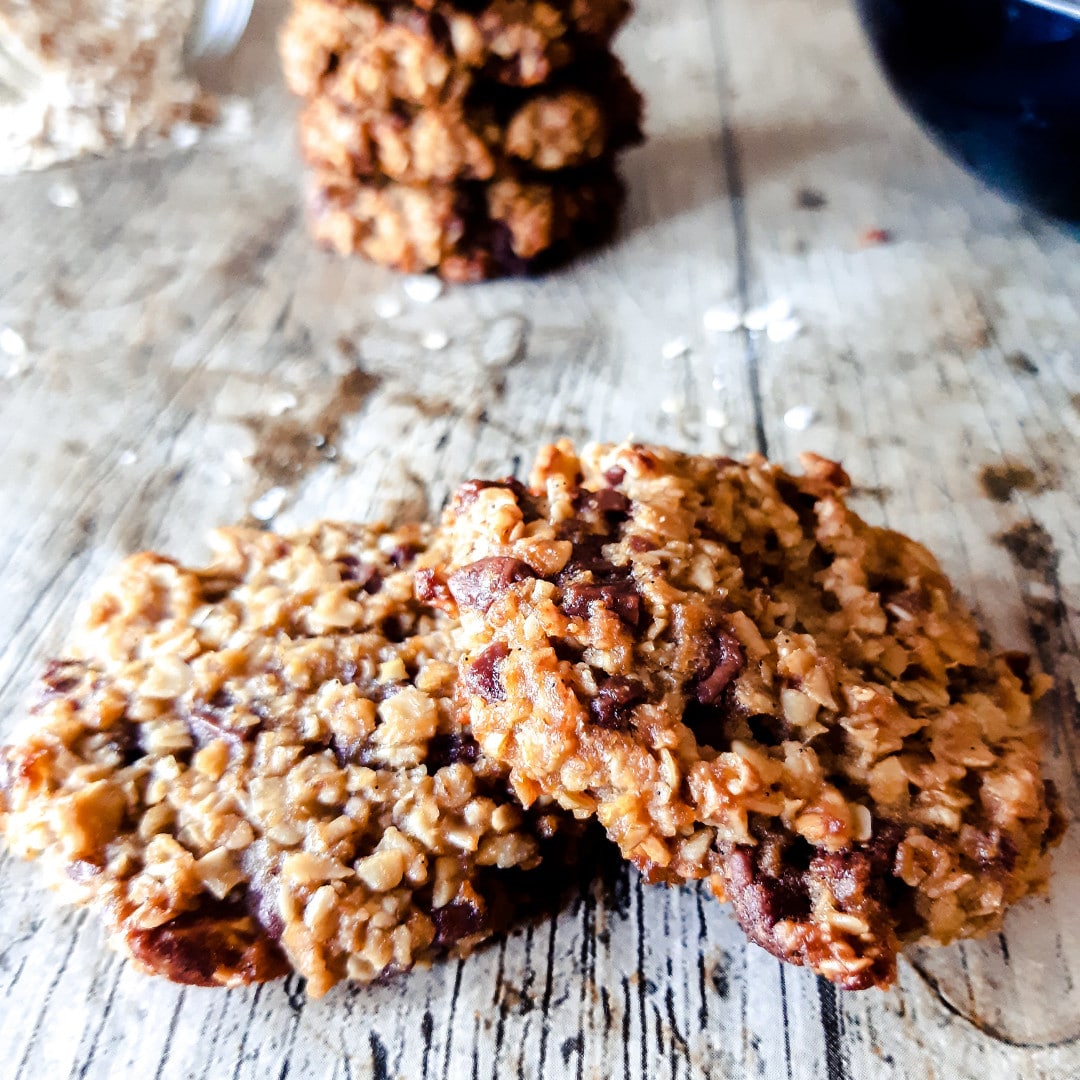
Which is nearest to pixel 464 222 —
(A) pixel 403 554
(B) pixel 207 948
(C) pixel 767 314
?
(C) pixel 767 314

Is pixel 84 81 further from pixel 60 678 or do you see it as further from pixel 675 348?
pixel 60 678

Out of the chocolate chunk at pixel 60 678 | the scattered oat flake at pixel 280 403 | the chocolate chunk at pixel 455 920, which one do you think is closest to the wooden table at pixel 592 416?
the scattered oat flake at pixel 280 403

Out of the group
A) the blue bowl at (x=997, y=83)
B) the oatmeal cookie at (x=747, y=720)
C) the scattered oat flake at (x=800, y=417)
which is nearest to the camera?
the oatmeal cookie at (x=747, y=720)

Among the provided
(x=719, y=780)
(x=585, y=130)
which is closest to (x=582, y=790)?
(x=719, y=780)

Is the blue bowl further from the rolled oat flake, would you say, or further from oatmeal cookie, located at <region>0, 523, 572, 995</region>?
the rolled oat flake

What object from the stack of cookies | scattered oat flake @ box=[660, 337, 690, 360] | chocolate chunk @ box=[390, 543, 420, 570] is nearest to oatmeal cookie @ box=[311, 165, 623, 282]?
the stack of cookies

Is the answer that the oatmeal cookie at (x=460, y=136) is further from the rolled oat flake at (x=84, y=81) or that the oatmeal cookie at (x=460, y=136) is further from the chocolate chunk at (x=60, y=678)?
the chocolate chunk at (x=60, y=678)

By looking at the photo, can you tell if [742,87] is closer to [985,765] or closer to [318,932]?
[985,765]
